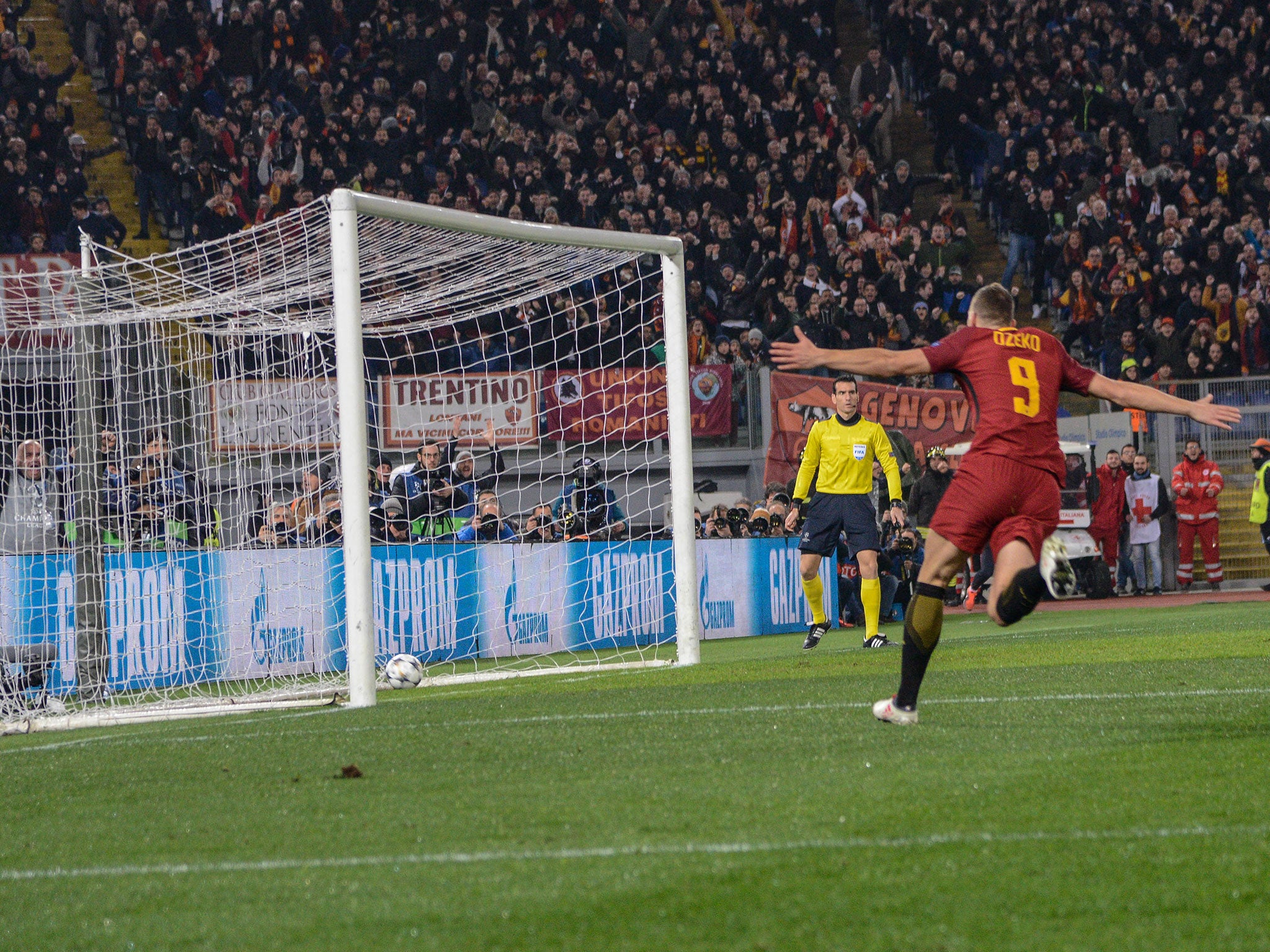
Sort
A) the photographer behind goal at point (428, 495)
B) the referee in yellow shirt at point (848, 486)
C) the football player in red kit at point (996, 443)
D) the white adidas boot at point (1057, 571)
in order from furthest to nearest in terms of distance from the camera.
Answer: the photographer behind goal at point (428, 495)
the referee in yellow shirt at point (848, 486)
the football player in red kit at point (996, 443)
the white adidas boot at point (1057, 571)

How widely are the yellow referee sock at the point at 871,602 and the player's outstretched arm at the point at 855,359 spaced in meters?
6.12

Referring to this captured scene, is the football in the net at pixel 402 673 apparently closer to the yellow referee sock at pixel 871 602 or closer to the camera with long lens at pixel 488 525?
the yellow referee sock at pixel 871 602

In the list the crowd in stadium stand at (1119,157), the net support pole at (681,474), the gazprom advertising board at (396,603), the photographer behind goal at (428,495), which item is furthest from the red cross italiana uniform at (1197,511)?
the net support pole at (681,474)

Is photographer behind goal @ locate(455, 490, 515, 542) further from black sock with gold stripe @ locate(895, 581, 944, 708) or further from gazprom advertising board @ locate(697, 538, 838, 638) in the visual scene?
black sock with gold stripe @ locate(895, 581, 944, 708)

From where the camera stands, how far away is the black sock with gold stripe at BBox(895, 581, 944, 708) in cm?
666

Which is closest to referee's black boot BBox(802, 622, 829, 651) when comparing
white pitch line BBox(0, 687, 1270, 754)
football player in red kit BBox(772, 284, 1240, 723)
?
white pitch line BBox(0, 687, 1270, 754)

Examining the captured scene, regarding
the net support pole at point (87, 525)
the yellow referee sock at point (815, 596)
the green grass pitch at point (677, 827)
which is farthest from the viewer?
the yellow referee sock at point (815, 596)

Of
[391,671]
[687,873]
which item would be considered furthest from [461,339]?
[687,873]

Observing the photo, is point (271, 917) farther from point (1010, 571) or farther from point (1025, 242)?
point (1025, 242)

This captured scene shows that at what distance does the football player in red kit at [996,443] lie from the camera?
6.46 meters

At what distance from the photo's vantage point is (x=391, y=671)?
419 inches

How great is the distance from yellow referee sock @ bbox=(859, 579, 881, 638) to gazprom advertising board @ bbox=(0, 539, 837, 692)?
7.78 feet

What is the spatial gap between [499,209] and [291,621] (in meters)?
11.3

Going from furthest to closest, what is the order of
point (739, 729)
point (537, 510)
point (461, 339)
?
point (461, 339)
point (537, 510)
point (739, 729)
